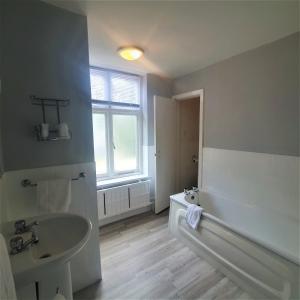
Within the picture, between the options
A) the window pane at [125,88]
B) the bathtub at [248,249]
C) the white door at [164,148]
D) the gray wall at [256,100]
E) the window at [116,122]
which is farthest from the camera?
the white door at [164,148]

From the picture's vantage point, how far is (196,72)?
2.79 m

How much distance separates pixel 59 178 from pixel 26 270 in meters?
0.78

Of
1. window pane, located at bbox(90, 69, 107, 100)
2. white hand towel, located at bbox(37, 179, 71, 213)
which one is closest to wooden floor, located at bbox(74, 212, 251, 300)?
white hand towel, located at bbox(37, 179, 71, 213)

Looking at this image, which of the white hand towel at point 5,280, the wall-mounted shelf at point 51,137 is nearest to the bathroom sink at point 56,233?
the white hand towel at point 5,280

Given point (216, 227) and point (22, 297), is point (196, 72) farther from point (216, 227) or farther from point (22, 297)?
point (22, 297)

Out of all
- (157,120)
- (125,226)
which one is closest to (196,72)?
(157,120)

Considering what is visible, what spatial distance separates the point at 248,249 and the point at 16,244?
5.68ft

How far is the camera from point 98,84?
2693mm

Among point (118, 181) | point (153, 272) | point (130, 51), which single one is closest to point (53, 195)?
point (153, 272)

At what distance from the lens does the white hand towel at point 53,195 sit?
1.38m

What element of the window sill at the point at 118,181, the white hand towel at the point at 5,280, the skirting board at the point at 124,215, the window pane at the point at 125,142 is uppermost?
the window pane at the point at 125,142

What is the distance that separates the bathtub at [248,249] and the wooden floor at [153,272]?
121 mm

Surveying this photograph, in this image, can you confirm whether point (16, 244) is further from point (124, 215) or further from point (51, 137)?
point (124, 215)

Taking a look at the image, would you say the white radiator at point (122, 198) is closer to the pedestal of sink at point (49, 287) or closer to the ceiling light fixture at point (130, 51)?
the pedestal of sink at point (49, 287)
